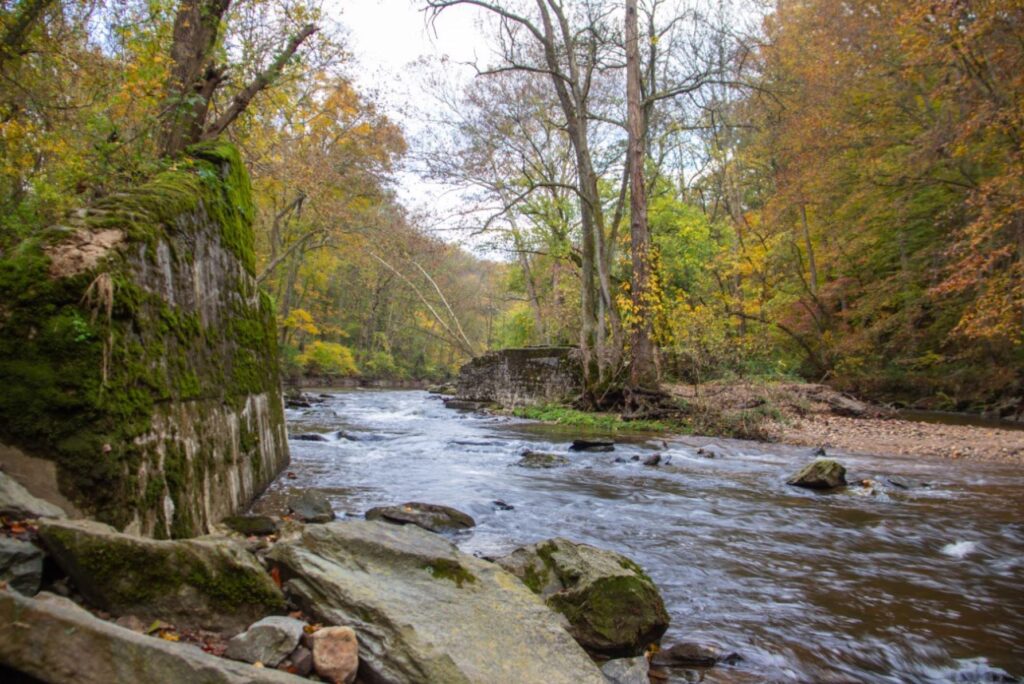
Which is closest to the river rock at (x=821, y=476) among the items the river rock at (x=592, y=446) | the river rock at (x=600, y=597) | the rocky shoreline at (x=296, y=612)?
the river rock at (x=592, y=446)

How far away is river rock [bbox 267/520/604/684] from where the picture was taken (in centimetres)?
240

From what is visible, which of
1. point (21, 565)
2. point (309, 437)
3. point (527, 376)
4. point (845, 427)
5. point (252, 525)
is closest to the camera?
point (21, 565)

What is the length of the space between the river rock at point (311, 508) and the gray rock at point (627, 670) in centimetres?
299

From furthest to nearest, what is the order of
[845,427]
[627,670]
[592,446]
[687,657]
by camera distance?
[845,427]
[592,446]
[687,657]
[627,670]

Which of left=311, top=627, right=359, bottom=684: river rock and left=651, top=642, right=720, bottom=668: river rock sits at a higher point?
left=311, top=627, right=359, bottom=684: river rock

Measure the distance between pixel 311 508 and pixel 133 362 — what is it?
8.08 feet

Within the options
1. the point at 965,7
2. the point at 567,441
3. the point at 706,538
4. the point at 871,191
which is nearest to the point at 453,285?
the point at 871,191

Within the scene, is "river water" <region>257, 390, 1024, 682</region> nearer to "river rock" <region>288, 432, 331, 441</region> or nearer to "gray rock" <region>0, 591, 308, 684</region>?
"river rock" <region>288, 432, 331, 441</region>

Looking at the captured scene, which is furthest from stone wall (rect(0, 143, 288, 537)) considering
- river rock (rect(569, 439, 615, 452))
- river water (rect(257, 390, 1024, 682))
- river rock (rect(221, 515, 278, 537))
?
river rock (rect(569, 439, 615, 452))

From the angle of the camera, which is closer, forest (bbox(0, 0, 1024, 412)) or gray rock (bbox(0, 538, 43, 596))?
gray rock (bbox(0, 538, 43, 596))

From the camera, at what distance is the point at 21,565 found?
7.04 ft

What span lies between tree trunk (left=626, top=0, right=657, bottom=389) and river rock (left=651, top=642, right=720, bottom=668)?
11.5m

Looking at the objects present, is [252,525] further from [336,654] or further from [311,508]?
[336,654]

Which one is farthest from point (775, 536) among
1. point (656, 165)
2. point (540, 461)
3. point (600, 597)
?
point (656, 165)
